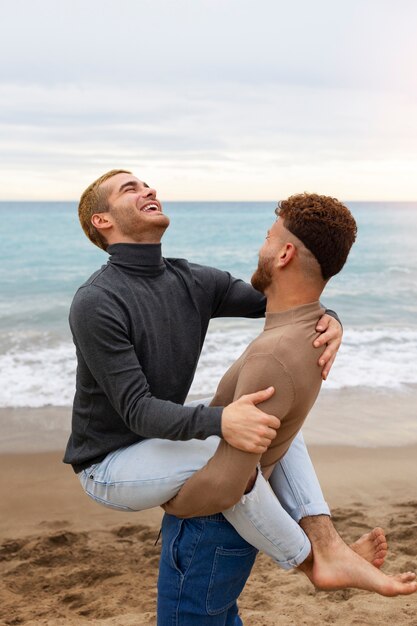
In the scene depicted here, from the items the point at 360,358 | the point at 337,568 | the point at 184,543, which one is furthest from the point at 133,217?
the point at 360,358

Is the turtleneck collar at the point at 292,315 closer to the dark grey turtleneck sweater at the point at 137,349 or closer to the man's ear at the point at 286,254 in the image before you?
the man's ear at the point at 286,254

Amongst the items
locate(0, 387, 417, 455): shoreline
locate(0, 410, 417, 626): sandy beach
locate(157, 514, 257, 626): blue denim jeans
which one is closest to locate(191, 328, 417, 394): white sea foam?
locate(0, 387, 417, 455): shoreline

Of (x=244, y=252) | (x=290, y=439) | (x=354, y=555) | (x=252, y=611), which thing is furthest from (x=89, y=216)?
(x=244, y=252)

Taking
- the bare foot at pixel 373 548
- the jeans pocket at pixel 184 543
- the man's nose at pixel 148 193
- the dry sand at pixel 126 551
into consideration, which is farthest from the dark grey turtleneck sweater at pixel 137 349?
the dry sand at pixel 126 551

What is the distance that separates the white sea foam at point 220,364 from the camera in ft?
27.7

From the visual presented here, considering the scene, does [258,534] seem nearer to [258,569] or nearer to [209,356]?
[258,569]

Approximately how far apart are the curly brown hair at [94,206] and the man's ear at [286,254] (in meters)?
0.82

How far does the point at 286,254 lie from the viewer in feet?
8.97

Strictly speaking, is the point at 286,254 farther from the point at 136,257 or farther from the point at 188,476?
the point at 188,476

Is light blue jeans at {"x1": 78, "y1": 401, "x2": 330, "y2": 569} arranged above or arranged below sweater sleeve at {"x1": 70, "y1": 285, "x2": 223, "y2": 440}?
below

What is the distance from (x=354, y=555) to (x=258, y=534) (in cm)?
47

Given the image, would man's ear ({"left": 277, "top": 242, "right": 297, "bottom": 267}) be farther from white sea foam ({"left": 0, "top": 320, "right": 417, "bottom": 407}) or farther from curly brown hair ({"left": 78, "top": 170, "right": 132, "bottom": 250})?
white sea foam ({"left": 0, "top": 320, "right": 417, "bottom": 407})

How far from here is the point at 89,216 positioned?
323 centimetres

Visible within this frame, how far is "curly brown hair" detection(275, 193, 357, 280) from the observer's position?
2.71 meters
